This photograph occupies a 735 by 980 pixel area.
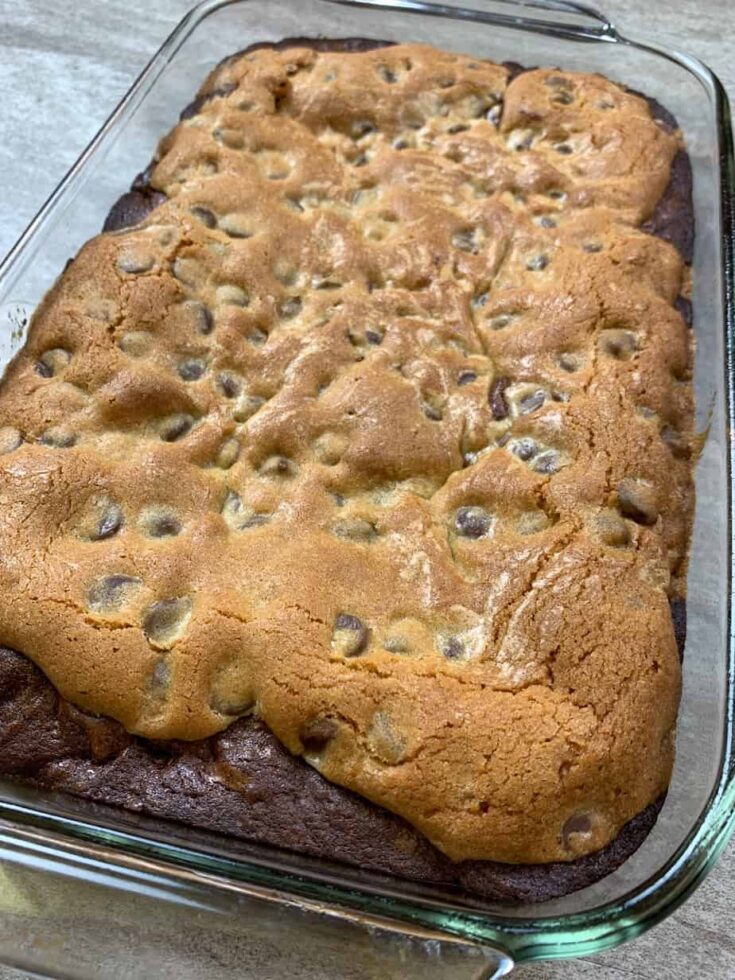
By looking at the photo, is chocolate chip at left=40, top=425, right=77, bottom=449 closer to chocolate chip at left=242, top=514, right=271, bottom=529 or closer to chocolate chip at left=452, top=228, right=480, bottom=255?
chocolate chip at left=242, top=514, right=271, bottom=529

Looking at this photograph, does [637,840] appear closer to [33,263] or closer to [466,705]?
[466,705]

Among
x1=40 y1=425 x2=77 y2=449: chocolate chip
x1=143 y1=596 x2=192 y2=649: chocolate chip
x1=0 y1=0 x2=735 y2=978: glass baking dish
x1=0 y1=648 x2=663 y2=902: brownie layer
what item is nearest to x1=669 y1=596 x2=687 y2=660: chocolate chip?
x1=0 y1=0 x2=735 y2=978: glass baking dish

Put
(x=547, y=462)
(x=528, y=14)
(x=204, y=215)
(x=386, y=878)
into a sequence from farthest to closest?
(x=528, y=14) → (x=204, y=215) → (x=547, y=462) → (x=386, y=878)

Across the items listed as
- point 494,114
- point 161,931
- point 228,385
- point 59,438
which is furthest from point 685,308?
point 161,931

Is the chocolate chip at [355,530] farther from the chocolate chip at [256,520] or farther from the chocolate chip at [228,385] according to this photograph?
the chocolate chip at [228,385]

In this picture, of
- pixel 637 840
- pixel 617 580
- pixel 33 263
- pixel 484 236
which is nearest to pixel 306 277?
pixel 484 236

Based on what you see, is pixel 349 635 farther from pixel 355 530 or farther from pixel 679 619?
pixel 679 619
